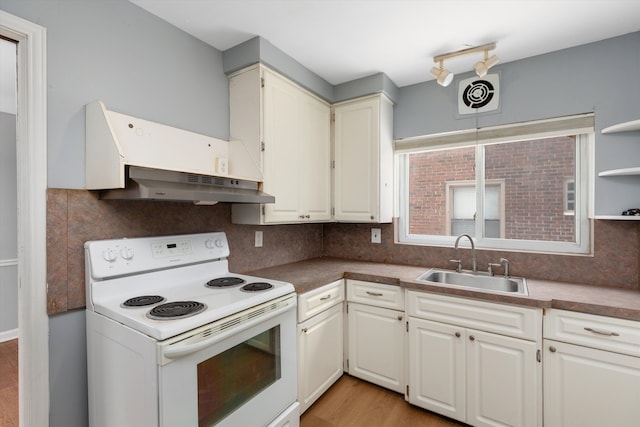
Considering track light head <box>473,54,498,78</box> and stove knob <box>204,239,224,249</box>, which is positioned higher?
track light head <box>473,54,498,78</box>

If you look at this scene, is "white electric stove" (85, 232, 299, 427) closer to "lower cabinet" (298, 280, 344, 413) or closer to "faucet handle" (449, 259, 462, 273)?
"lower cabinet" (298, 280, 344, 413)

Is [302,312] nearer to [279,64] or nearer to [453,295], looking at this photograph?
[453,295]

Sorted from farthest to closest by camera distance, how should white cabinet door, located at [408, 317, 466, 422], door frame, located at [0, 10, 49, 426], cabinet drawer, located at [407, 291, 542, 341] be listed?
1. white cabinet door, located at [408, 317, 466, 422]
2. cabinet drawer, located at [407, 291, 542, 341]
3. door frame, located at [0, 10, 49, 426]

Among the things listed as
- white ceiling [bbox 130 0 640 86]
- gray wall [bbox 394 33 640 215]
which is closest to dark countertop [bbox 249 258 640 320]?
gray wall [bbox 394 33 640 215]

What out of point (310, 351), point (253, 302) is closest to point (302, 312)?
point (310, 351)

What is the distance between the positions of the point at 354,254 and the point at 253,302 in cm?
158

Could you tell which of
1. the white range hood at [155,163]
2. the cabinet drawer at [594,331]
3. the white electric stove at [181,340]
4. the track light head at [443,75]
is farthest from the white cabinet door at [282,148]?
the cabinet drawer at [594,331]

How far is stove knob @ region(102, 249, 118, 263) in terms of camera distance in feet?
4.57

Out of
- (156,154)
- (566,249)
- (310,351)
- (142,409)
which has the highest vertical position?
(156,154)

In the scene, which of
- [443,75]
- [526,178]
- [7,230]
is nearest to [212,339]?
[443,75]

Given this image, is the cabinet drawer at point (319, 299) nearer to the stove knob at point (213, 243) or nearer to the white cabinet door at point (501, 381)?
the stove knob at point (213, 243)

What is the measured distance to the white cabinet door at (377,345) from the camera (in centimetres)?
209

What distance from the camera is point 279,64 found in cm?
202

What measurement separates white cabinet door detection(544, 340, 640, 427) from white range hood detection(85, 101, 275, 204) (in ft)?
5.94
